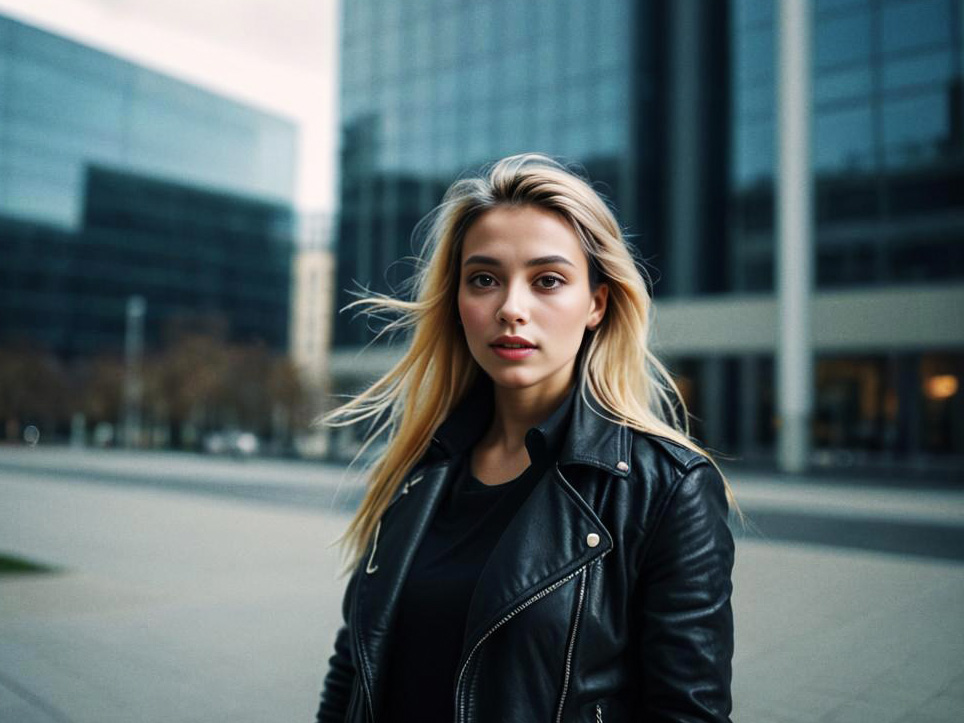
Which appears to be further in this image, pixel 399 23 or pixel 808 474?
pixel 399 23

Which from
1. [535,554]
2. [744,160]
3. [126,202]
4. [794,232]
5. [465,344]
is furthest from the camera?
[126,202]

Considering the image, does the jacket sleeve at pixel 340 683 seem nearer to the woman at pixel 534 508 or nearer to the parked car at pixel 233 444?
the woman at pixel 534 508

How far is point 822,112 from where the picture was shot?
28.9m

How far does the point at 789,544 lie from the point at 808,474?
44.7 feet

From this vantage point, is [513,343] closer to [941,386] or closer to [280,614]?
[280,614]

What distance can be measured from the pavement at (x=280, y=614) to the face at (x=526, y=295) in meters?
1.26

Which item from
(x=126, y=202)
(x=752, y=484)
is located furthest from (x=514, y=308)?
(x=126, y=202)

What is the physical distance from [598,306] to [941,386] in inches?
1100

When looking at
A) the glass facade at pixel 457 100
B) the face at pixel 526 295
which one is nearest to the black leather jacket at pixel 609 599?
the face at pixel 526 295

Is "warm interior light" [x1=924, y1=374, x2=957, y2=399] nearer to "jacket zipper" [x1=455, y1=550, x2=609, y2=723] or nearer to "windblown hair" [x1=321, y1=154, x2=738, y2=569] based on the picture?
"windblown hair" [x1=321, y1=154, x2=738, y2=569]

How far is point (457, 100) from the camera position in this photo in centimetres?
3869

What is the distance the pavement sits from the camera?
5195 millimetres

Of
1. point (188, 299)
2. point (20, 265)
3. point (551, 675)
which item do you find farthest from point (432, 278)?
point (188, 299)

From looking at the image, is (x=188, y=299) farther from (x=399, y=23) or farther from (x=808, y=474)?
(x=808, y=474)
